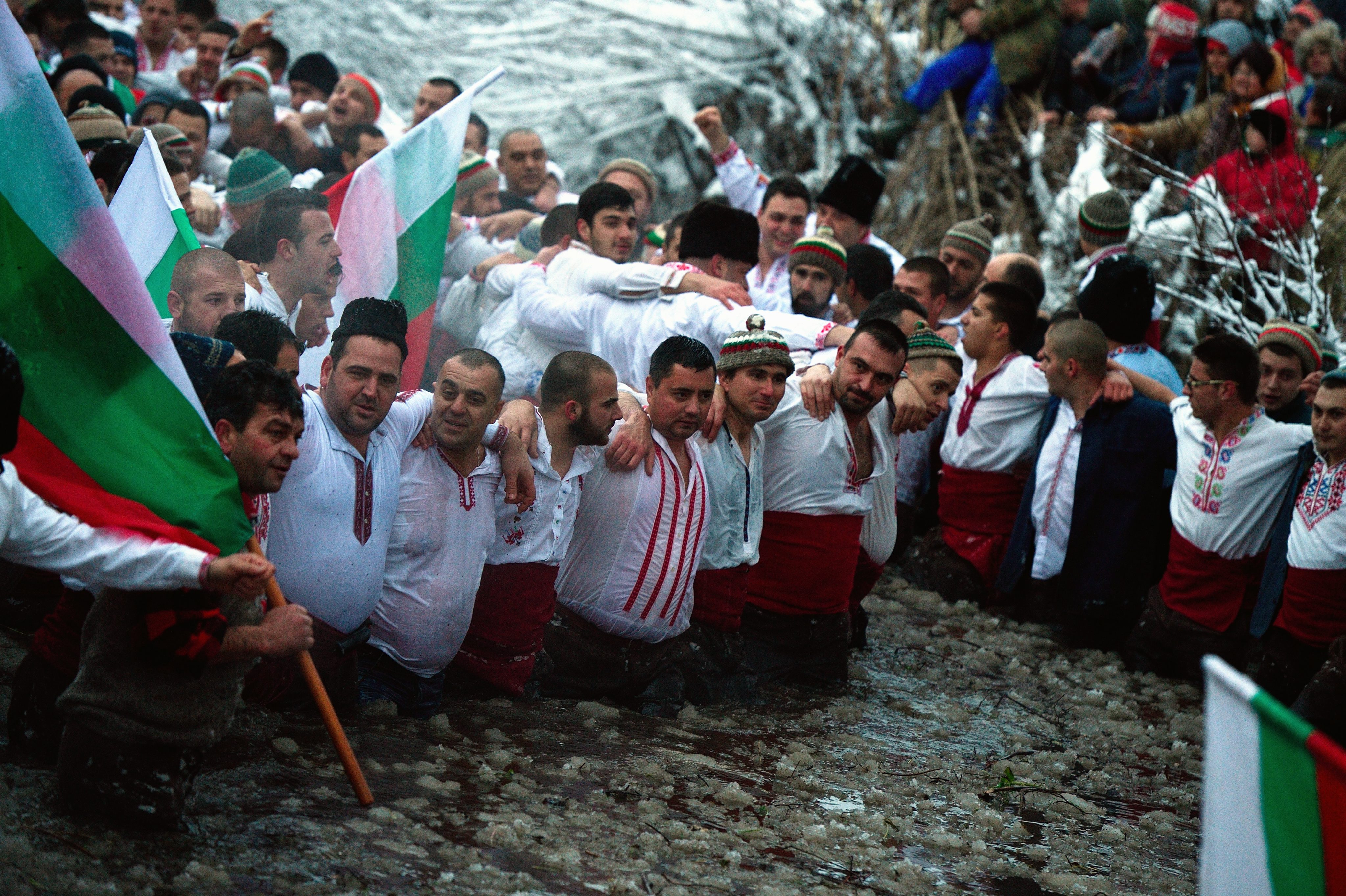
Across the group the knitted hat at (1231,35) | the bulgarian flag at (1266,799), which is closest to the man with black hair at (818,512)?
the bulgarian flag at (1266,799)

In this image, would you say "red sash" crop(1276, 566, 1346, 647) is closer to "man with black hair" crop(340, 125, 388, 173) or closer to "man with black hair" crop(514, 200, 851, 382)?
"man with black hair" crop(514, 200, 851, 382)

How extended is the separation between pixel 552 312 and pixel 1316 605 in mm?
3696

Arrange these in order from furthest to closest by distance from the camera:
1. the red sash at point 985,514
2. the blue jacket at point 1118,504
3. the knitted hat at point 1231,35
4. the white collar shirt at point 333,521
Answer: the knitted hat at point 1231,35 → the red sash at point 985,514 → the blue jacket at point 1118,504 → the white collar shirt at point 333,521

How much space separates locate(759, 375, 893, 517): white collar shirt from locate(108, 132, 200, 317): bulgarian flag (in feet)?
8.05

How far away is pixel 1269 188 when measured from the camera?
827 cm

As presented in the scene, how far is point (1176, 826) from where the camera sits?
4629mm

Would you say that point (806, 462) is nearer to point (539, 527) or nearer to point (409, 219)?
point (539, 527)

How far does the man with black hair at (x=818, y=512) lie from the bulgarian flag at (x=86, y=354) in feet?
9.23

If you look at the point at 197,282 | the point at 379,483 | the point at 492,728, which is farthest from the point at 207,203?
the point at 492,728

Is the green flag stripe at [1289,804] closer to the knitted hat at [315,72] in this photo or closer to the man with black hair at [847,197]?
the man with black hair at [847,197]

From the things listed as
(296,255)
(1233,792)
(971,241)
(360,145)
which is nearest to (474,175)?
(360,145)

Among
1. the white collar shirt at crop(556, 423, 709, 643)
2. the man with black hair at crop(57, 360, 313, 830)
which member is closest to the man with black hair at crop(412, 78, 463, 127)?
the white collar shirt at crop(556, 423, 709, 643)

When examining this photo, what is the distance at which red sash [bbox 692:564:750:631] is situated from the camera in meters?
5.42

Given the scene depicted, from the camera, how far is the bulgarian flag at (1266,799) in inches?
92.4
